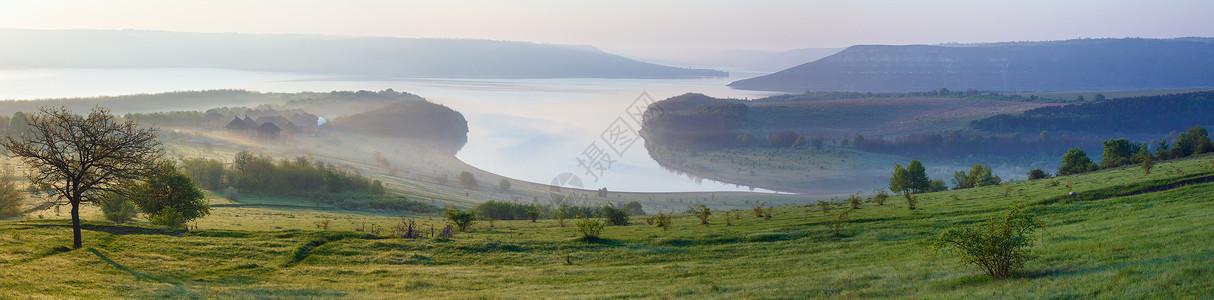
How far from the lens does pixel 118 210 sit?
24.6m

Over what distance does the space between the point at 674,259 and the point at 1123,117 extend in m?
103

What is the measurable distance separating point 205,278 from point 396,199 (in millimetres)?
31545

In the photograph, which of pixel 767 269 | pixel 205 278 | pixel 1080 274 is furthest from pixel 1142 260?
pixel 205 278

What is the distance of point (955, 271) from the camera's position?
38.0ft

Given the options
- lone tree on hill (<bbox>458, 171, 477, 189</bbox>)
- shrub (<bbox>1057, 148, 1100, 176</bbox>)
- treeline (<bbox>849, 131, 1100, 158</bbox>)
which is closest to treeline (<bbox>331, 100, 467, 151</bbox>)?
lone tree on hill (<bbox>458, 171, 477, 189</bbox>)

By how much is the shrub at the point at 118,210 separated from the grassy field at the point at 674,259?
489 centimetres

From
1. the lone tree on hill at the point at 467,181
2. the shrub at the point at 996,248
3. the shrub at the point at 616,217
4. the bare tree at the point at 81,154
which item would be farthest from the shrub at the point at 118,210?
the lone tree on hill at the point at 467,181

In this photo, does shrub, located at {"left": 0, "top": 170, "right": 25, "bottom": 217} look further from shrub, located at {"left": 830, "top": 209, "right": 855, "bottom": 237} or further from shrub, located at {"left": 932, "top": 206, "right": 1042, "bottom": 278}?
shrub, located at {"left": 932, "top": 206, "right": 1042, "bottom": 278}

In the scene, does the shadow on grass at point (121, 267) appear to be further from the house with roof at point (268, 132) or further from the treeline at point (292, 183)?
the house with roof at point (268, 132)

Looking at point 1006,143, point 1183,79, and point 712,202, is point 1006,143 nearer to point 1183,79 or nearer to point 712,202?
point 712,202

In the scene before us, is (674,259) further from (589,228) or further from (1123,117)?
(1123,117)

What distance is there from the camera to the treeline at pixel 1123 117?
87.6 m

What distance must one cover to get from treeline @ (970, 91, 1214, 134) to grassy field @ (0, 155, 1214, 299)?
259 ft

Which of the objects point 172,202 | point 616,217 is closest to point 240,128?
point 172,202
